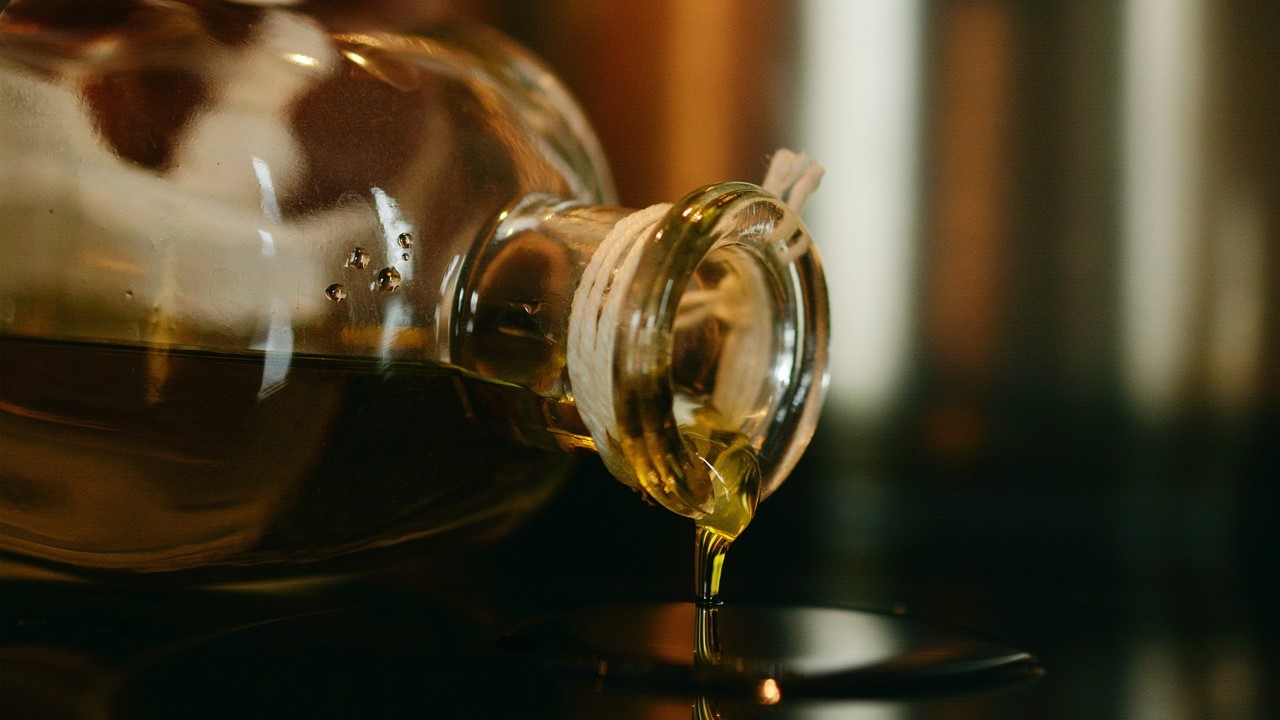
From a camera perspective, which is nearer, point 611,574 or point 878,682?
point 878,682

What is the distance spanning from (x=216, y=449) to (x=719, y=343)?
0.59 ft

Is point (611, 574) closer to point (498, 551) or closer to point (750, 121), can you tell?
point (498, 551)

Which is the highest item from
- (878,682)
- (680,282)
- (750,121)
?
(750,121)

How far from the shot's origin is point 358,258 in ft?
1.29

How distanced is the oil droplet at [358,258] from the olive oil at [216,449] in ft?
0.10

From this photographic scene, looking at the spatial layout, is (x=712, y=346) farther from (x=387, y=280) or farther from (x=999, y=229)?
(x=999, y=229)

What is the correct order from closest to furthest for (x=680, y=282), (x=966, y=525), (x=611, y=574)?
(x=680, y=282) < (x=611, y=574) < (x=966, y=525)

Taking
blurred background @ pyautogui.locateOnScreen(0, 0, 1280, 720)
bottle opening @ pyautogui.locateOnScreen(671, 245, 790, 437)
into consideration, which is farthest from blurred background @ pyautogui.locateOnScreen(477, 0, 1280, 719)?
bottle opening @ pyautogui.locateOnScreen(671, 245, 790, 437)

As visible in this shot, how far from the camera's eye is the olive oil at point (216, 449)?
1.25 feet

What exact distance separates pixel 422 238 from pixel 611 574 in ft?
0.57

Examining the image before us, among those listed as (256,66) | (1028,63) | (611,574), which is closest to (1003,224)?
(1028,63)

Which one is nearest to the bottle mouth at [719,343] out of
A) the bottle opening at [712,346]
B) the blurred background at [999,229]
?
the bottle opening at [712,346]

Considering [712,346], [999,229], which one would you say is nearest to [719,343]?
[712,346]

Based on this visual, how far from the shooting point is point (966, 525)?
0.62 m
